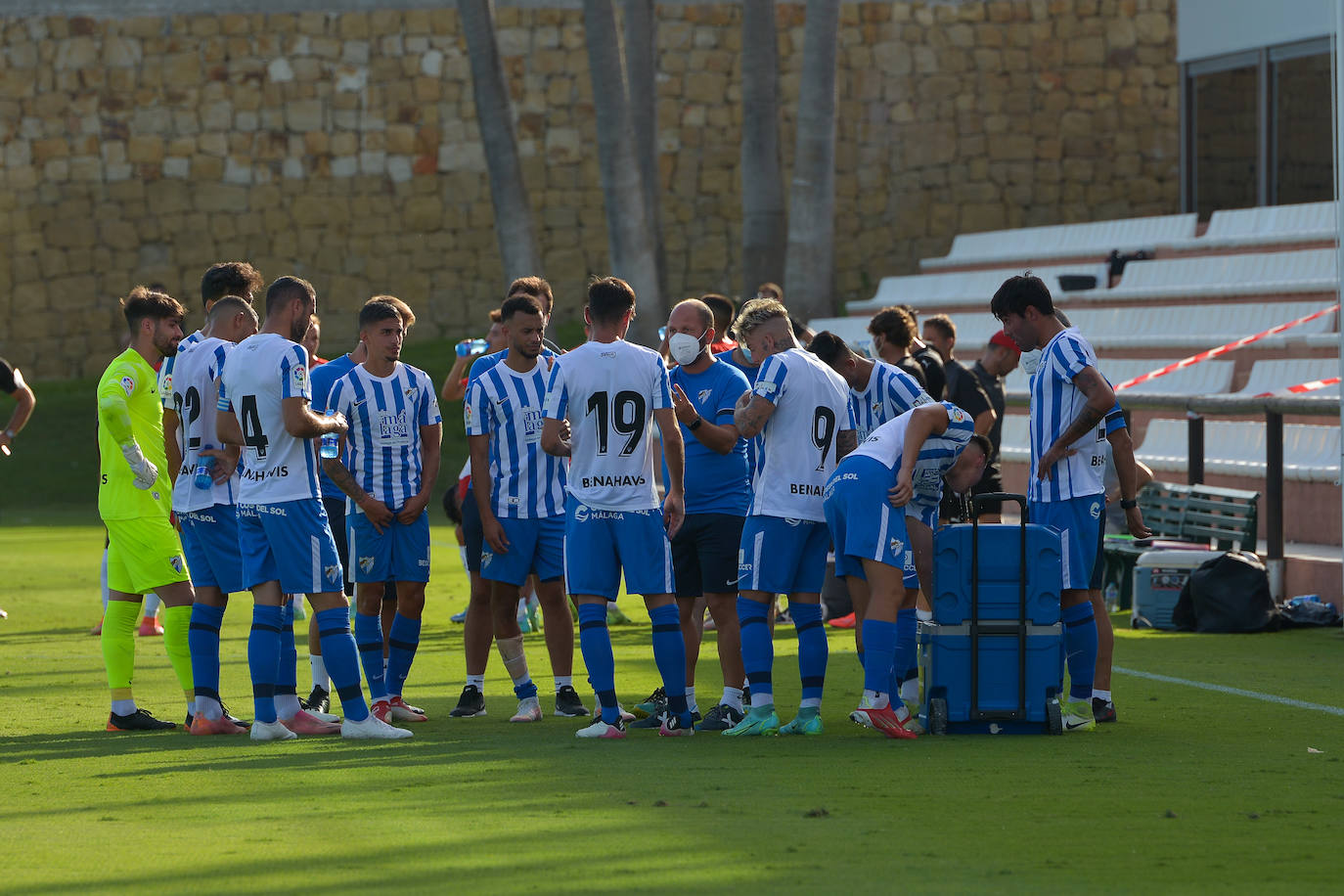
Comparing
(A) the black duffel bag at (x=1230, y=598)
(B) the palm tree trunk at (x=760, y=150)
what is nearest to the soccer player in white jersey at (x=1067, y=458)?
(A) the black duffel bag at (x=1230, y=598)

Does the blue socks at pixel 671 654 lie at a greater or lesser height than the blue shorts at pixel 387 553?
lesser

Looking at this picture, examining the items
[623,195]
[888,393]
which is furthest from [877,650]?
[623,195]

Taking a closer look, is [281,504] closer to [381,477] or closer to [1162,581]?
[381,477]

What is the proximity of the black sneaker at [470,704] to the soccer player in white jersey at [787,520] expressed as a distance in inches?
49.8

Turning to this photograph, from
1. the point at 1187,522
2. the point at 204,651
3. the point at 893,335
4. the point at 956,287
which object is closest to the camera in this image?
the point at 204,651

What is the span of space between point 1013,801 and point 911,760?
834mm

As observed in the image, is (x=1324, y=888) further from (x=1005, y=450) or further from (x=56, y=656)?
(x=1005, y=450)

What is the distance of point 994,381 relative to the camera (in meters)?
11.5

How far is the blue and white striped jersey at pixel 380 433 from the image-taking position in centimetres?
773

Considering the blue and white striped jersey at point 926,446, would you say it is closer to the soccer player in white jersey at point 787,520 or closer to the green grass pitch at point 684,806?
the soccer player in white jersey at point 787,520

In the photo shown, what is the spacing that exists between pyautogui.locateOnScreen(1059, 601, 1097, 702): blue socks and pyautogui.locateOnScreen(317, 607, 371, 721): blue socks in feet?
9.55

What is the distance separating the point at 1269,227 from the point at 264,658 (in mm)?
14812

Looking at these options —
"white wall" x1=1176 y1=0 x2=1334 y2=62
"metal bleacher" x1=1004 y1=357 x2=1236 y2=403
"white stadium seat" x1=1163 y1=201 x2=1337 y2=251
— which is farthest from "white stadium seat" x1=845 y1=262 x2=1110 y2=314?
"white wall" x1=1176 y1=0 x2=1334 y2=62

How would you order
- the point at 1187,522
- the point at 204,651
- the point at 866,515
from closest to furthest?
the point at 866,515
the point at 204,651
the point at 1187,522
